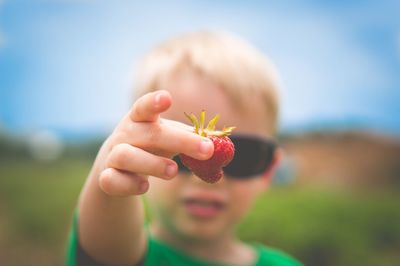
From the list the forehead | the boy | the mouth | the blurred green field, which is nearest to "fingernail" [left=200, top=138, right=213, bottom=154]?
the boy

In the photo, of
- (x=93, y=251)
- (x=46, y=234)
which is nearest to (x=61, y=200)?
(x=46, y=234)

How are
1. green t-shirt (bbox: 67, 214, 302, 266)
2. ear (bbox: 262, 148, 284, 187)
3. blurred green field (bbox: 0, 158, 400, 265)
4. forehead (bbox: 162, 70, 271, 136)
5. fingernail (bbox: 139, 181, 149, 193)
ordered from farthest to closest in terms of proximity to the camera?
blurred green field (bbox: 0, 158, 400, 265) < ear (bbox: 262, 148, 284, 187) < forehead (bbox: 162, 70, 271, 136) < green t-shirt (bbox: 67, 214, 302, 266) < fingernail (bbox: 139, 181, 149, 193)

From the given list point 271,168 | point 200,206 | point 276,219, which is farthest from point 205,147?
point 276,219

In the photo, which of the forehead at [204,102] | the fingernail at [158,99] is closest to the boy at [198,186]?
the forehead at [204,102]

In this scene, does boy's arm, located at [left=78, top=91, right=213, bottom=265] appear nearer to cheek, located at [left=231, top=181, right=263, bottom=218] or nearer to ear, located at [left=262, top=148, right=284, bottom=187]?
cheek, located at [left=231, top=181, right=263, bottom=218]

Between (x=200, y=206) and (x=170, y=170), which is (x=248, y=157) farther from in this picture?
(x=170, y=170)

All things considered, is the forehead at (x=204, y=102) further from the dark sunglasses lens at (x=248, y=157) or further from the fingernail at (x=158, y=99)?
the fingernail at (x=158, y=99)

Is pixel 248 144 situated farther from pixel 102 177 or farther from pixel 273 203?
pixel 273 203
